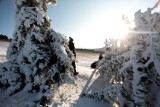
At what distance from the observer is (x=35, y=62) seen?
8.45 meters

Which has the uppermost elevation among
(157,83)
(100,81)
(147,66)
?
(147,66)

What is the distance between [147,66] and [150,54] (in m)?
0.33

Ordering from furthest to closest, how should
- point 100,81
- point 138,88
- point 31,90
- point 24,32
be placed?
point 100,81 → point 24,32 → point 31,90 → point 138,88

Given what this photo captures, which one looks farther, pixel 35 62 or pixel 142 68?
pixel 35 62

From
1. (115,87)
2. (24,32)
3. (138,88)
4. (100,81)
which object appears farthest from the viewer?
(100,81)

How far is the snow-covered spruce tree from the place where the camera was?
27.6ft

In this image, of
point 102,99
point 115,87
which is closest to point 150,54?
point 115,87

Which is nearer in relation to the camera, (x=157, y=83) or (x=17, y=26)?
(x=157, y=83)

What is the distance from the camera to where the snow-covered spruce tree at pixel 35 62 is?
8.41 m

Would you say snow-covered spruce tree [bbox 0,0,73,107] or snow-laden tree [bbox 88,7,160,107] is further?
snow-covered spruce tree [bbox 0,0,73,107]

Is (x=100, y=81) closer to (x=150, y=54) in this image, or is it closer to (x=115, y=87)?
(x=115, y=87)

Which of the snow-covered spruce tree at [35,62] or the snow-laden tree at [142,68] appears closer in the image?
Answer: the snow-laden tree at [142,68]

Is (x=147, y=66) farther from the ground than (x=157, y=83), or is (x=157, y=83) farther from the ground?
(x=147, y=66)

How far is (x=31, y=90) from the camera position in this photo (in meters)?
8.58
